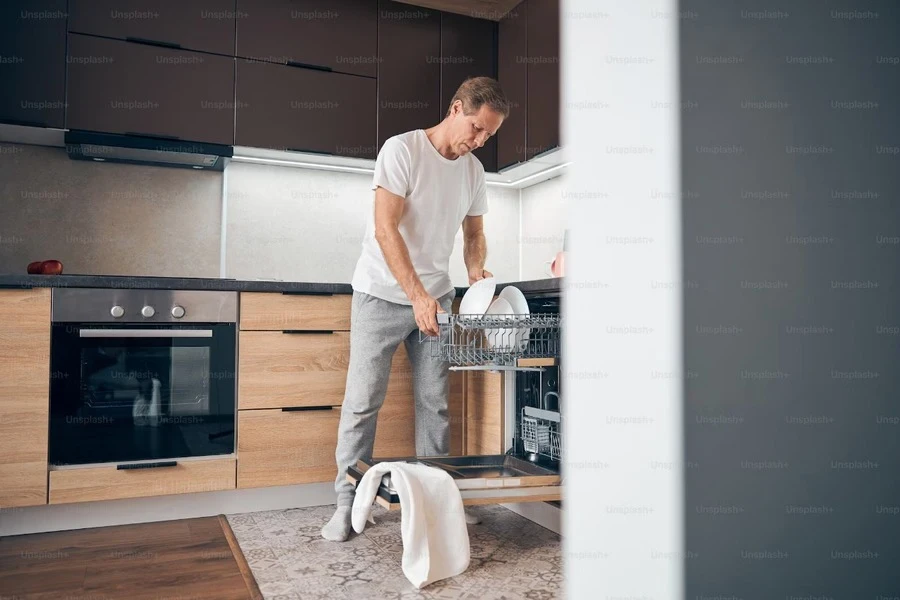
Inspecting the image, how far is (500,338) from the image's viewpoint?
90.0 inches

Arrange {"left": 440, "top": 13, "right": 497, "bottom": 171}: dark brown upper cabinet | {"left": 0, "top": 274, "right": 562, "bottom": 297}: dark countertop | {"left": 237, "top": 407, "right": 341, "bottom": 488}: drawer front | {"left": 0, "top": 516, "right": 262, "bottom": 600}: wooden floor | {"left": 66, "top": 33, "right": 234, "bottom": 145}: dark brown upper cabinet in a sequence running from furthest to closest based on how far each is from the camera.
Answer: {"left": 440, "top": 13, "right": 497, "bottom": 171}: dark brown upper cabinet < {"left": 66, "top": 33, "right": 234, "bottom": 145}: dark brown upper cabinet < {"left": 237, "top": 407, "right": 341, "bottom": 488}: drawer front < {"left": 0, "top": 274, "right": 562, "bottom": 297}: dark countertop < {"left": 0, "top": 516, "right": 262, "bottom": 600}: wooden floor

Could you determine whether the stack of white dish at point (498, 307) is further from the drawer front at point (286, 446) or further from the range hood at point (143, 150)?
the range hood at point (143, 150)

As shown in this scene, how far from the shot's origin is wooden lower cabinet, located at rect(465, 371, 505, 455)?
2.60m

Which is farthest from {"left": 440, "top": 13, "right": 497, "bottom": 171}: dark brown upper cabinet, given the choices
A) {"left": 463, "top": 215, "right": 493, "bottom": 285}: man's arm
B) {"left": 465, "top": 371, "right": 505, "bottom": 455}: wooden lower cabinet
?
{"left": 465, "top": 371, "right": 505, "bottom": 455}: wooden lower cabinet

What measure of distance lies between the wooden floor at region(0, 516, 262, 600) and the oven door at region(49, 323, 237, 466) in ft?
0.80

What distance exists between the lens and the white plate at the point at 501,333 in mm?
2188

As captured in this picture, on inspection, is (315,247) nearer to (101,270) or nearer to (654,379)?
(101,270)

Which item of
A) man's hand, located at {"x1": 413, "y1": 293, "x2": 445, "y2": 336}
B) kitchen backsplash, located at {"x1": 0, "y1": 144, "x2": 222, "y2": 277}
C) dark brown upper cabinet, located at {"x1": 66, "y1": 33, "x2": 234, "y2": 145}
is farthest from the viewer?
kitchen backsplash, located at {"x1": 0, "y1": 144, "x2": 222, "y2": 277}

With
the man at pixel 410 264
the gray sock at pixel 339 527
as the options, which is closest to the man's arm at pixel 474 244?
the man at pixel 410 264

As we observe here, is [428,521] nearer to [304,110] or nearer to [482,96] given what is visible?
[482,96]

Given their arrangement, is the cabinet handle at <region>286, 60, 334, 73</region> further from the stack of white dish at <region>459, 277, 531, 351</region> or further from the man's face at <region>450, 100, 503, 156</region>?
the stack of white dish at <region>459, 277, 531, 351</region>

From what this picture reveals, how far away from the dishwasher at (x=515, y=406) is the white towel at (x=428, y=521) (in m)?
0.04

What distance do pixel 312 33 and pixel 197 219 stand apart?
3.12 ft

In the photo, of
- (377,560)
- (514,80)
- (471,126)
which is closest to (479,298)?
(471,126)
